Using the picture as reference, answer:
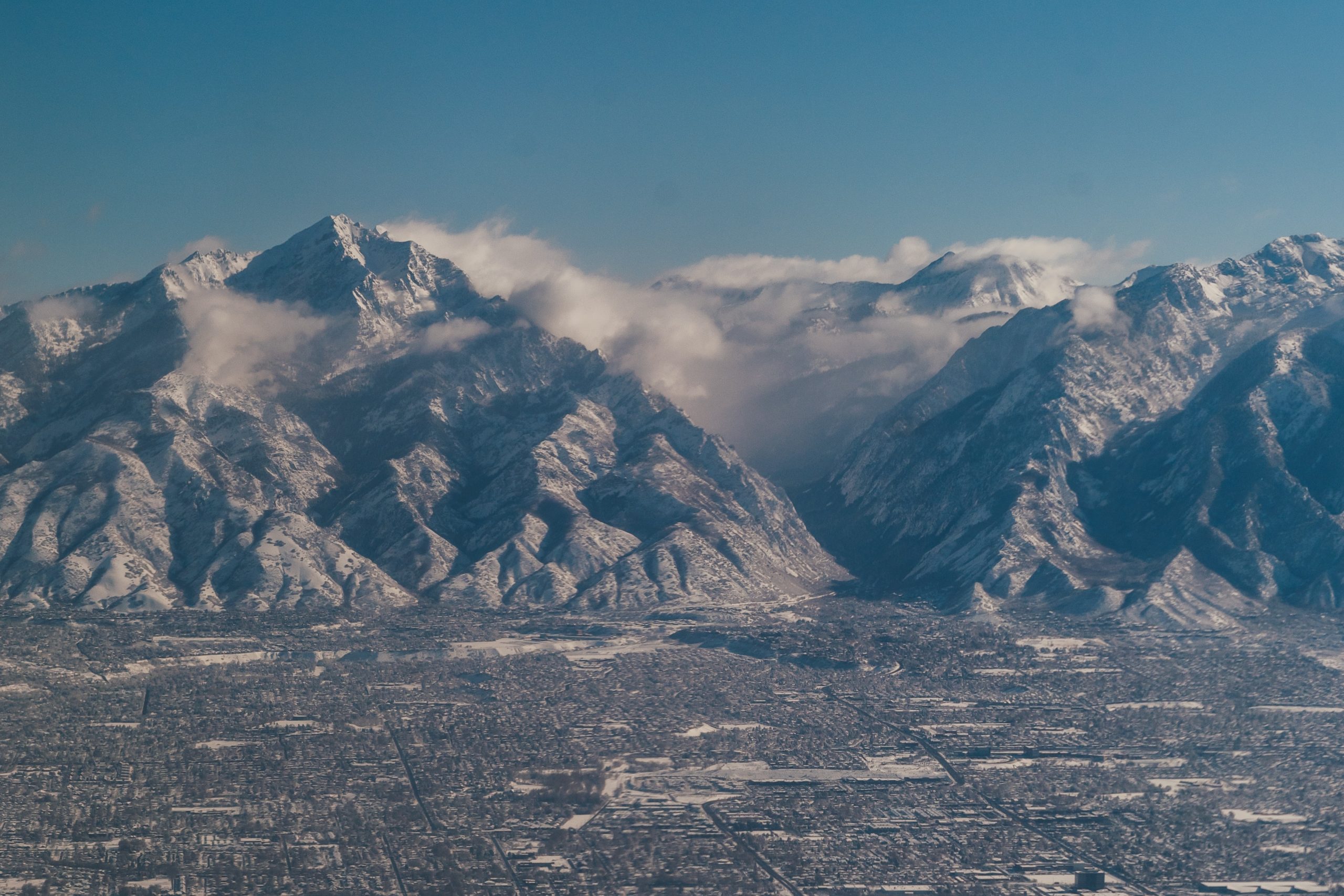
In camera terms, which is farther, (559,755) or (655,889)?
(559,755)

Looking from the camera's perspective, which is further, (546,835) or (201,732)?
(201,732)

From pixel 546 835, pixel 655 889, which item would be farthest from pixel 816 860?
pixel 546 835

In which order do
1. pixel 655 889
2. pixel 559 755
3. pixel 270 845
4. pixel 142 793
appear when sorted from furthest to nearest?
pixel 559 755 < pixel 142 793 < pixel 270 845 < pixel 655 889

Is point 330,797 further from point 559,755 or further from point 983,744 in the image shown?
point 983,744

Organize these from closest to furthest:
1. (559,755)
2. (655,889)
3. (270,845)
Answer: (655,889) → (270,845) → (559,755)

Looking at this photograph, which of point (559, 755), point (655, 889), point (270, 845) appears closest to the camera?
point (655, 889)

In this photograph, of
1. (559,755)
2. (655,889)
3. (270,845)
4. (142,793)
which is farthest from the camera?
(559,755)

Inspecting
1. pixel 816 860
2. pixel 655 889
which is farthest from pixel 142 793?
pixel 816 860

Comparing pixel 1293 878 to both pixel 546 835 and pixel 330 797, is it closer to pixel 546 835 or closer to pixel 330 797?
pixel 546 835
